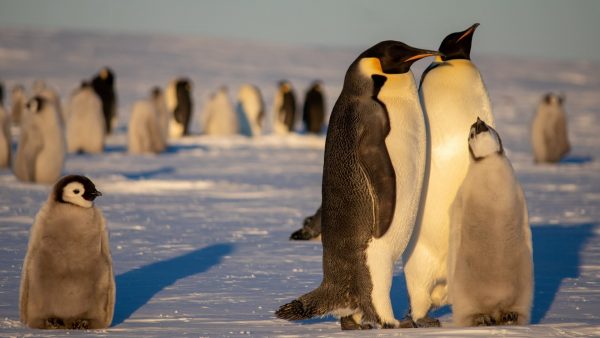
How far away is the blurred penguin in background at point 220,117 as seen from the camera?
23.5 meters

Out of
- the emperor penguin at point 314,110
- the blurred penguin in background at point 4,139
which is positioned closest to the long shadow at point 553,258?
the blurred penguin in background at point 4,139

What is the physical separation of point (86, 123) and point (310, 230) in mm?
9547

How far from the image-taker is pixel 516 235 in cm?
480

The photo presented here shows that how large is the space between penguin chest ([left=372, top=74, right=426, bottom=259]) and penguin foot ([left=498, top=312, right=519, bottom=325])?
574mm

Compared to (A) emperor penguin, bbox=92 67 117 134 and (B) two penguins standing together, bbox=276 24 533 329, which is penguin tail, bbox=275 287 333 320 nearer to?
(B) two penguins standing together, bbox=276 24 533 329

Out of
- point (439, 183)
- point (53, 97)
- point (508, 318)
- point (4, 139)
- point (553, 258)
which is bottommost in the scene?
A: point (553, 258)

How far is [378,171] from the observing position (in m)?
4.76

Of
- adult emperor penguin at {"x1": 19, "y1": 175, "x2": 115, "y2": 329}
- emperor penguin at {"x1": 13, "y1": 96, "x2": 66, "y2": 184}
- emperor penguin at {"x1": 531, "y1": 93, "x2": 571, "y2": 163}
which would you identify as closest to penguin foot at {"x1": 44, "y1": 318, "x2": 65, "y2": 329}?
adult emperor penguin at {"x1": 19, "y1": 175, "x2": 115, "y2": 329}

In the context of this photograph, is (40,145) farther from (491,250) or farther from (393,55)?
(491,250)

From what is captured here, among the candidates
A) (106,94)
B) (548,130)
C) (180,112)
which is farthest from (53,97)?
(548,130)

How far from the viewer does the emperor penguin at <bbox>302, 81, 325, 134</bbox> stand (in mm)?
25969

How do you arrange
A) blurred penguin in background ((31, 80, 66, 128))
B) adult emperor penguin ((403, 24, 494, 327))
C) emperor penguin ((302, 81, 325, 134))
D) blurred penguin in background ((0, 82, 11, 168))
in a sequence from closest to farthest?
adult emperor penguin ((403, 24, 494, 327))
blurred penguin in background ((31, 80, 66, 128))
blurred penguin in background ((0, 82, 11, 168))
emperor penguin ((302, 81, 325, 134))

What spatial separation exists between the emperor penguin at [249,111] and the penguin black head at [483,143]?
67.7ft

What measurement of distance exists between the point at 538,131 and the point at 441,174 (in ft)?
39.4
